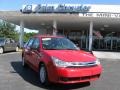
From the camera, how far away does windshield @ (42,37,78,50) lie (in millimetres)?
10577

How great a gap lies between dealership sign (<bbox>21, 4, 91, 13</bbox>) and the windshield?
17024mm

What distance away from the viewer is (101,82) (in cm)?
1042

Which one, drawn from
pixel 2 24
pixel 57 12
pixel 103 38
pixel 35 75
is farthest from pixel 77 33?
pixel 35 75

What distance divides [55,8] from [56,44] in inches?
704

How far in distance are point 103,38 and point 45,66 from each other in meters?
34.3

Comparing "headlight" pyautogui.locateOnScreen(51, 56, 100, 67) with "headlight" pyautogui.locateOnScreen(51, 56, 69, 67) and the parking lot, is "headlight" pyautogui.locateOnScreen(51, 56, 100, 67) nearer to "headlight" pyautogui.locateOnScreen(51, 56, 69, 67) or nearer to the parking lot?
"headlight" pyautogui.locateOnScreen(51, 56, 69, 67)

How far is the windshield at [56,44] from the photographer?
34.7 ft

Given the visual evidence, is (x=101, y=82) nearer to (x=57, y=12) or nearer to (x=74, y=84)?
(x=74, y=84)

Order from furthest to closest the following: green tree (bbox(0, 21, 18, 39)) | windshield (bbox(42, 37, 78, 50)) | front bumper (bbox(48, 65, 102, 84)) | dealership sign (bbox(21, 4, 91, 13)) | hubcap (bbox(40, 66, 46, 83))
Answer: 1. green tree (bbox(0, 21, 18, 39))
2. dealership sign (bbox(21, 4, 91, 13))
3. windshield (bbox(42, 37, 78, 50))
4. hubcap (bbox(40, 66, 46, 83))
5. front bumper (bbox(48, 65, 102, 84))

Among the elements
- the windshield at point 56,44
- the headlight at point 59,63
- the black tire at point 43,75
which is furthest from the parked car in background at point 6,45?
the headlight at point 59,63

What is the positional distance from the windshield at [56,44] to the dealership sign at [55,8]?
55.9ft

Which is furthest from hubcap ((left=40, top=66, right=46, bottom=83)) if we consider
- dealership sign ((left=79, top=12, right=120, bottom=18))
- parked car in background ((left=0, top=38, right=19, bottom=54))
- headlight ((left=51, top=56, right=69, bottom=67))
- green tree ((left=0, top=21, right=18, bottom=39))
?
green tree ((left=0, top=21, right=18, bottom=39))

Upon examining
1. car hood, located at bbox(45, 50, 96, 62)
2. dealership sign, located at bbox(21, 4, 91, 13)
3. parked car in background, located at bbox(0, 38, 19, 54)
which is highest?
dealership sign, located at bbox(21, 4, 91, 13)

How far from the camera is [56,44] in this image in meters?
10.8
